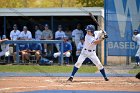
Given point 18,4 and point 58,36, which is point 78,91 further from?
point 18,4

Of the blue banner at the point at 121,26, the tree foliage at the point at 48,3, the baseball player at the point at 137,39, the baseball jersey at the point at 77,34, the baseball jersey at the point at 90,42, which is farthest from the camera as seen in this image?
the tree foliage at the point at 48,3

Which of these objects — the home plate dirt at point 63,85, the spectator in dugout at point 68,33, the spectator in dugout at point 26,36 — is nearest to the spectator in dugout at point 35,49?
the spectator in dugout at point 26,36

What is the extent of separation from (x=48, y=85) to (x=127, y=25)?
956cm

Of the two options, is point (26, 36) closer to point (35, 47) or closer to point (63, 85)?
point (35, 47)

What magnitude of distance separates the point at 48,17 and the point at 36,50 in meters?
3.90

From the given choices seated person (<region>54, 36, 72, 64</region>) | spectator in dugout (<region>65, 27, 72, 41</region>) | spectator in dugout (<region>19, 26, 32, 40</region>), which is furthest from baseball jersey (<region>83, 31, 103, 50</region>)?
spectator in dugout (<region>65, 27, 72, 41</region>)

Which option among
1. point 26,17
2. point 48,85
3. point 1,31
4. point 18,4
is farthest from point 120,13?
point 18,4

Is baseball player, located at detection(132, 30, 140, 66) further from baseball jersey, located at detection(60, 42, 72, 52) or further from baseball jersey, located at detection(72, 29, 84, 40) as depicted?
baseball jersey, located at detection(60, 42, 72, 52)

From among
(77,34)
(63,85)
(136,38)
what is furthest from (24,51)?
(63,85)

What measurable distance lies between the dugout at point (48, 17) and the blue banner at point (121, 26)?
0.82m

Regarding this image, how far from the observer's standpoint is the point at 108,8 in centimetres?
2086

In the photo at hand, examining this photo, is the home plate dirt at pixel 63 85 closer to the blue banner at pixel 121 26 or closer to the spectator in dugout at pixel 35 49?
the spectator in dugout at pixel 35 49

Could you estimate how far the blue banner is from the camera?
67.9 ft

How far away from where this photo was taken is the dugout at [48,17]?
21.7m
